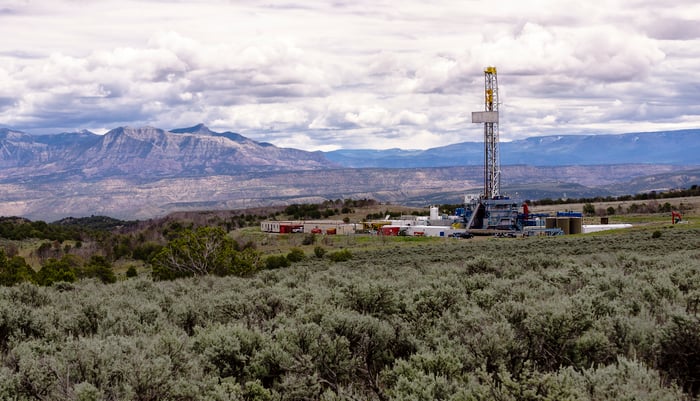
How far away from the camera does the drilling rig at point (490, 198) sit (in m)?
75.6

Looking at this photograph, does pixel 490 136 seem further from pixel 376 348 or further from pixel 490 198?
pixel 376 348

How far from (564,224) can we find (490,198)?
384 inches

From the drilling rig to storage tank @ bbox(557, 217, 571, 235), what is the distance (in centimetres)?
397

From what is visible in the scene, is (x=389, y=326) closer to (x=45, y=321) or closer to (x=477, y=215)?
(x=45, y=321)

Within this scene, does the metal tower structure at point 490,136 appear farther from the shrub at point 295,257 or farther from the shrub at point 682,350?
the shrub at point 682,350

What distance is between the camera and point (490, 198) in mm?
81000

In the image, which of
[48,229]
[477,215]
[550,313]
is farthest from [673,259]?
[48,229]

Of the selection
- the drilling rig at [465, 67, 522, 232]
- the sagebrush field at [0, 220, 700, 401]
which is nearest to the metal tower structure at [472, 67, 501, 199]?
the drilling rig at [465, 67, 522, 232]

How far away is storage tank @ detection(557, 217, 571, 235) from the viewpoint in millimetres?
73387

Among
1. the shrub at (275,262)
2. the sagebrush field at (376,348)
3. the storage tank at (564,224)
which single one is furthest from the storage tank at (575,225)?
the sagebrush field at (376,348)

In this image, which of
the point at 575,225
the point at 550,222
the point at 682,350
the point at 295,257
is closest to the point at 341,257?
the point at 295,257

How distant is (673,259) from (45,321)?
22.4 metres

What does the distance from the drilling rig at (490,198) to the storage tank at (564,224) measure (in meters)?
3.97

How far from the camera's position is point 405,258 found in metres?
52.0
